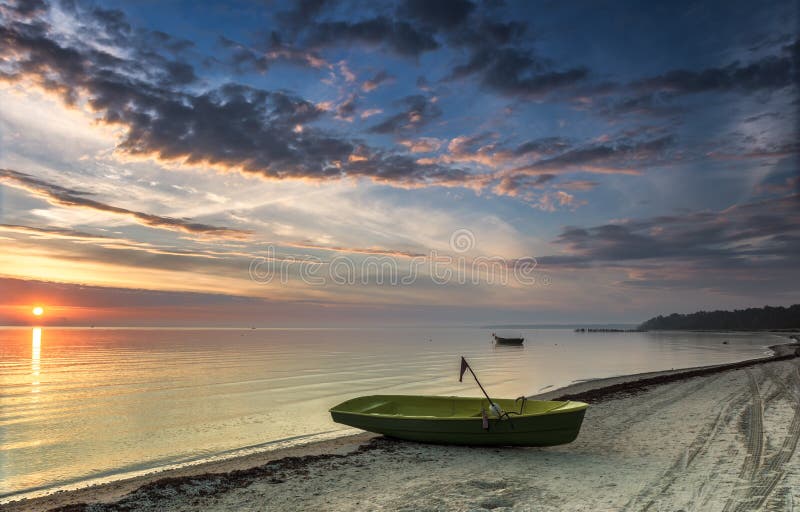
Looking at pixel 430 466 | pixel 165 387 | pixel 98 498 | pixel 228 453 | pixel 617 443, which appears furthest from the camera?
pixel 165 387

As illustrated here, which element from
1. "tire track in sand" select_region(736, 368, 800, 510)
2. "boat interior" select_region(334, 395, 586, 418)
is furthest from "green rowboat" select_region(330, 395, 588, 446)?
"tire track in sand" select_region(736, 368, 800, 510)

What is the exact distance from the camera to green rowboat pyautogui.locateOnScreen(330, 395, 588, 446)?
571 inches

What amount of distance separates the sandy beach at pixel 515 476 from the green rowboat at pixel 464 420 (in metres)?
0.49

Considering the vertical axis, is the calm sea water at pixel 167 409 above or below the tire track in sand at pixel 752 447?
below

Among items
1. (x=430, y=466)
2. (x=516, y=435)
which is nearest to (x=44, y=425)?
(x=430, y=466)

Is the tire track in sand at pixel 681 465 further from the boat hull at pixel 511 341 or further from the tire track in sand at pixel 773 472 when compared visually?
the boat hull at pixel 511 341

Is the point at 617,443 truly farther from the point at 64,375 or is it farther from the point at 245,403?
the point at 64,375

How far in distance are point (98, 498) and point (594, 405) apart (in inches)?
844

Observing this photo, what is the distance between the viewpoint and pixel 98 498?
41.3 ft

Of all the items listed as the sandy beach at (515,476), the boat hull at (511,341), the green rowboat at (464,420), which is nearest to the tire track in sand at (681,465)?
the sandy beach at (515,476)

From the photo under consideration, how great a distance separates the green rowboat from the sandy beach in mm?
487

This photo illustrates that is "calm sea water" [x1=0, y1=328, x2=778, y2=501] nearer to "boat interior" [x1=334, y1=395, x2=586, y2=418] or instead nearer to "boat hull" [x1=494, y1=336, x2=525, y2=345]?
"boat interior" [x1=334, y1=395, x2=586, y2=418]

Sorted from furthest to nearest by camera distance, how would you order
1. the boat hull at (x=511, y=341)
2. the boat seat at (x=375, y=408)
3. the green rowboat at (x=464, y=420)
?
1. the boat hull at (x=511, y=341)
2. the boat seat at (x=375, y=408)
3. the green rowboat at (x=464, y=420)

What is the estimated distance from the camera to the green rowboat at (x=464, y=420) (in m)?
14.5
